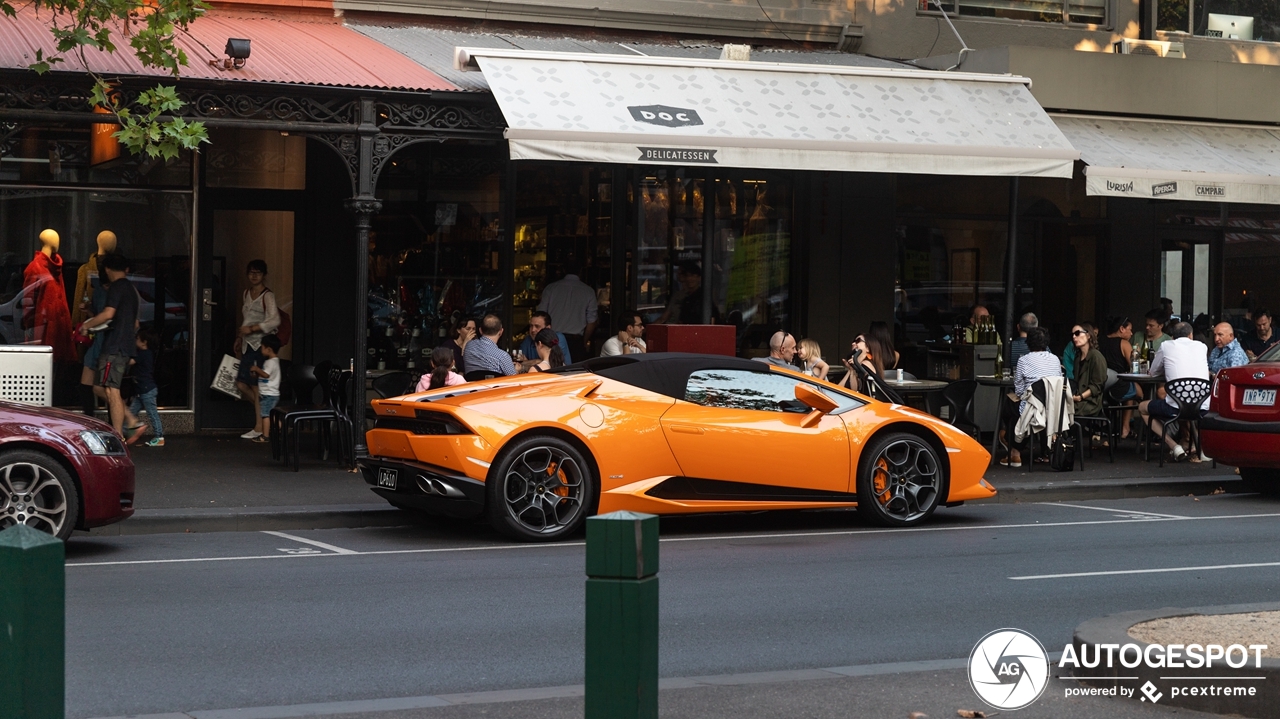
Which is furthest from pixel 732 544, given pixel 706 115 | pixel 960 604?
pixel 706 115

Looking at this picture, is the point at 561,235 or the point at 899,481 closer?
the point at 899,481

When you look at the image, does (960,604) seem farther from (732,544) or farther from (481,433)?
(481,433)

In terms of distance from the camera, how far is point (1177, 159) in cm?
1716

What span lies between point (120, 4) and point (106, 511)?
459cm

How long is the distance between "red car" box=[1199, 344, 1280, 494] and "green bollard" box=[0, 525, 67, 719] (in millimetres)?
11962

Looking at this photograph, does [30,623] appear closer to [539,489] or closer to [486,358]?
[539,489]

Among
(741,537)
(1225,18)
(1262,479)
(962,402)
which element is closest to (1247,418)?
(1262,479)

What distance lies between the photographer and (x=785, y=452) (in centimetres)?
1125

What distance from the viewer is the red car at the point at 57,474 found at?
955 centimetres

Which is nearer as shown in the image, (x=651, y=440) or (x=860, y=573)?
(x=860, y=573)

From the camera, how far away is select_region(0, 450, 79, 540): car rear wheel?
954cm

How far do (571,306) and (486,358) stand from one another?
11.1 ft

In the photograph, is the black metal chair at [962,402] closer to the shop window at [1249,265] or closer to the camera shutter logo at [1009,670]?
the shop window at [1249,265]

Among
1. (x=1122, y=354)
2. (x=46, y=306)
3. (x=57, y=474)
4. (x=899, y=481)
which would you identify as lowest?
(x=899, y=481)
